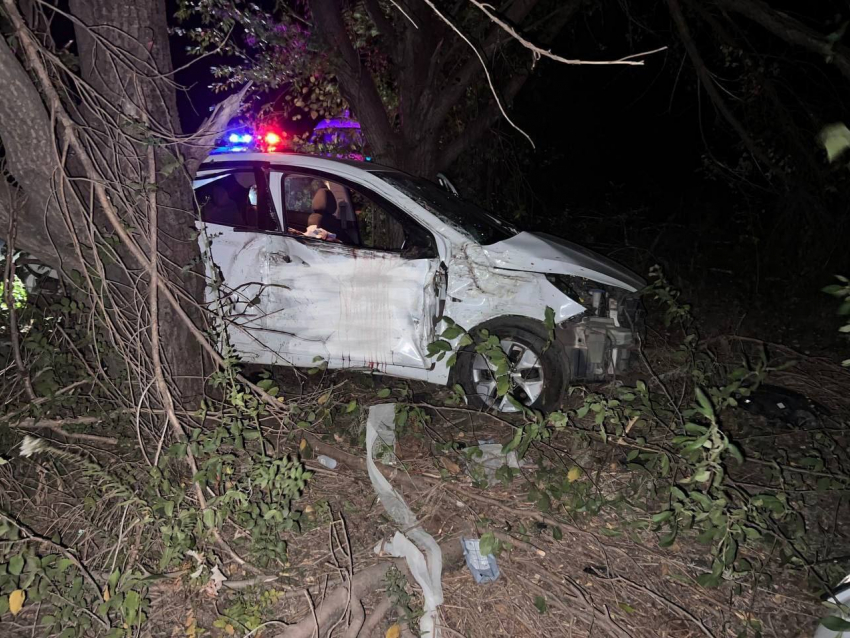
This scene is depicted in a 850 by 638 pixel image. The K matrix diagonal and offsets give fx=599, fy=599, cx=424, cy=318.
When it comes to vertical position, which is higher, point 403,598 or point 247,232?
point 247,232

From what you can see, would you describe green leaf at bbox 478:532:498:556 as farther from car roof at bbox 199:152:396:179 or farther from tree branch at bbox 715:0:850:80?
tree branch at bbox 715:0:850:80

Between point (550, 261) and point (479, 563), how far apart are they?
204 cm

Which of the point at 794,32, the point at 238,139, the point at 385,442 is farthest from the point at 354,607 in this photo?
the point at 238,139

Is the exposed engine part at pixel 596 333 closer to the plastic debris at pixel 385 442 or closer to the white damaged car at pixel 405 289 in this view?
the white damaged car at pixel 405 289

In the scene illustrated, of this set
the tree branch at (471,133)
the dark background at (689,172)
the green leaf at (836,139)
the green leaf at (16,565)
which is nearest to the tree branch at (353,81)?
the tree branch at (471,133)

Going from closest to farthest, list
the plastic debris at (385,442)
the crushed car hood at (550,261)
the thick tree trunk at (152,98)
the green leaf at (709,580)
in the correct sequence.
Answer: the green leaf at (709,580) < the thick tree trunk at (152,98) < the plastic debris at (385,442) < the crushed car hood at (550,261)

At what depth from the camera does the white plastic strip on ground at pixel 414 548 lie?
7.93 feet

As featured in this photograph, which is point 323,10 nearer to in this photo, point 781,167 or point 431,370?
point 431,370

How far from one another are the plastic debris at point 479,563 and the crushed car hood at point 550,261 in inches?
72.7

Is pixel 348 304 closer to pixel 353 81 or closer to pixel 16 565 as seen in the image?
pixel 16 565

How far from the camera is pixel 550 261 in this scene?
157 inches

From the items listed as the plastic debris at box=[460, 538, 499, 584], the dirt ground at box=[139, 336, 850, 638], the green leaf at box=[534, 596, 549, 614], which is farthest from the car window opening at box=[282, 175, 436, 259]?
the green leaf at box=[534, 596, 549, 614]

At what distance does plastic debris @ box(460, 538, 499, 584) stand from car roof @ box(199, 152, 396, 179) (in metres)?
2.60

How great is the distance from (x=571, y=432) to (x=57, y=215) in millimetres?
3121
